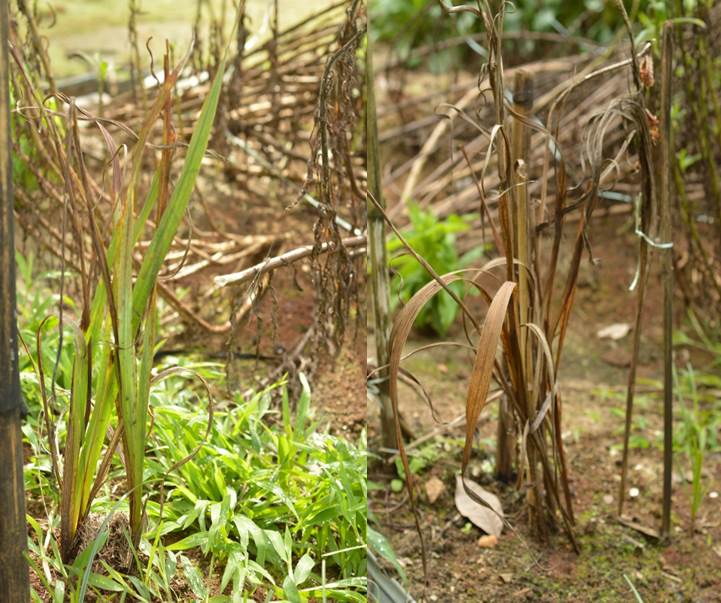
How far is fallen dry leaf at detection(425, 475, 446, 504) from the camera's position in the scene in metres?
1.85

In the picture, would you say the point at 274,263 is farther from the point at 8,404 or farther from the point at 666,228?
the point at 666,228

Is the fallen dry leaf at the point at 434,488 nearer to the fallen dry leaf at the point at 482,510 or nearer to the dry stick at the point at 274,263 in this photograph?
the fallen dry leaf at the point at 482,510

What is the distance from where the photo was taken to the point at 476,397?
1.32 metres

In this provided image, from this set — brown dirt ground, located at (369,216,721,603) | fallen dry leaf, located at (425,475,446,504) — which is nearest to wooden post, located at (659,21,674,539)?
brown dirt ground, located at (369,216,721,603)

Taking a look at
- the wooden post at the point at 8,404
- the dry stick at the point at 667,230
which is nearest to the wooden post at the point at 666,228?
the dry stick at the point at 667,230

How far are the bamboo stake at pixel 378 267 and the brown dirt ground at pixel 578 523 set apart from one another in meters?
0.12

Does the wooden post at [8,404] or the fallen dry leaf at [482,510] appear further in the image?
the fallen dry leaf at [482,510]

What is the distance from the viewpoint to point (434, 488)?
6.13 feet

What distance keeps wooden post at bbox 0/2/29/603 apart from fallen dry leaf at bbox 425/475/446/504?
2.72 feet

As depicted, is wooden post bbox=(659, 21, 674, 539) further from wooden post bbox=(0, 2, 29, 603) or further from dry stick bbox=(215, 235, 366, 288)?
wooden post bbox=(0, 2, 29, 603)

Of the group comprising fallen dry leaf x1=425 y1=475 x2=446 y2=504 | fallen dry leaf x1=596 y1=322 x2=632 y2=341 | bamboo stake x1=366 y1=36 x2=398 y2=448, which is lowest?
fallen dry leaf x1=425 y1=475 x2=446 y2=504

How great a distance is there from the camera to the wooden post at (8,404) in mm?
1078

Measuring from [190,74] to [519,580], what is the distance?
1512mm

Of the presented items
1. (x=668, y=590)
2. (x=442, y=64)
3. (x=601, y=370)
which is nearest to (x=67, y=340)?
(x=668, y=590)
